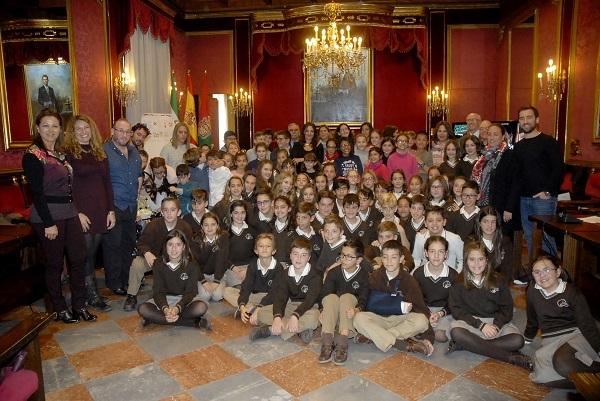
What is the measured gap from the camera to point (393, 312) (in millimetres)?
3377

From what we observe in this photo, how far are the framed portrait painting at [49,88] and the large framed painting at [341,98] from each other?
528 cm

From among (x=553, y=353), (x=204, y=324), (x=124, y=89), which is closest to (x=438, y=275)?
(x=553, y=353)

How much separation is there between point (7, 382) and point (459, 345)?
2581 millimetres

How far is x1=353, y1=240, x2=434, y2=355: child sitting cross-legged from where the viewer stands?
313cm

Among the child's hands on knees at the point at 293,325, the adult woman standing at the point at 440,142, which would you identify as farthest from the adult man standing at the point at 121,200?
the adult woman standing at the point at 440,142

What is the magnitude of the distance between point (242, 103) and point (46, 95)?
15.3ft

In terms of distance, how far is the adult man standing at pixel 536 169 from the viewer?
4.28m

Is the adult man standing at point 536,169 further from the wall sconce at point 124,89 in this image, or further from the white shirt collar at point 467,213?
the wall sconce at point 124,89

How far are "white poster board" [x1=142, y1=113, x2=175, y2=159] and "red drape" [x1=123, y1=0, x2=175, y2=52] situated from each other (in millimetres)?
1071

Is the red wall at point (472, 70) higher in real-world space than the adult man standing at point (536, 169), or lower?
higher

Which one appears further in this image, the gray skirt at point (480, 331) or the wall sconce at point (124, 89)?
the wall sconce at point (124, 89)

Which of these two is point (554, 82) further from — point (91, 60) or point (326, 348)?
point (91, 60)

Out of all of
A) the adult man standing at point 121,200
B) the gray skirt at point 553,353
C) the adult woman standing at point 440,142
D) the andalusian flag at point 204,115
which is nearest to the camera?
the gray skirt at point 553,353

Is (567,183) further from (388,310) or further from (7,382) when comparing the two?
(7,382)
